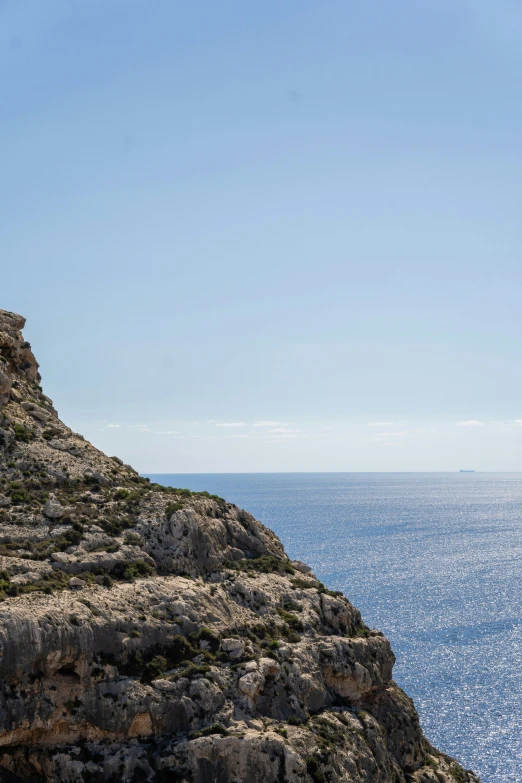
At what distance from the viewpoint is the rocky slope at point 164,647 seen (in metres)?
38.8

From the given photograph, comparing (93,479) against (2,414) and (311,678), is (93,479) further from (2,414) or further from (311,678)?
(311,678)

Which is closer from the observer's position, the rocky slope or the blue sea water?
the rocky slope

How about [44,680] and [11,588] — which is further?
[11,588]

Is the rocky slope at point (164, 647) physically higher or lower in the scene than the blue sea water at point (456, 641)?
higher

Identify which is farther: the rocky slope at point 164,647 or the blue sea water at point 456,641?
the blue sea water at point 456,641

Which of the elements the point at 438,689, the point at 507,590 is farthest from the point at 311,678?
the point at 507,590

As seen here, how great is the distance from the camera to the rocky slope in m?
38.8

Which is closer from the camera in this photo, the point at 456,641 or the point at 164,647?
the point at 164,647

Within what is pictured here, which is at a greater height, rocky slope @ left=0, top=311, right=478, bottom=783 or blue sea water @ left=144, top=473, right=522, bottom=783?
rocky slope @ left=0, top=311, right=478, bottom=783

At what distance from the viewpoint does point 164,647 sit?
44500 millimetres

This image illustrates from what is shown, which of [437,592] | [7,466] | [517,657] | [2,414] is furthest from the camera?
[437,592]

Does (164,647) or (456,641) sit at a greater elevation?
(164,647)

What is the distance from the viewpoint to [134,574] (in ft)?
162

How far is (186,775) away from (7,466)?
28299mm
